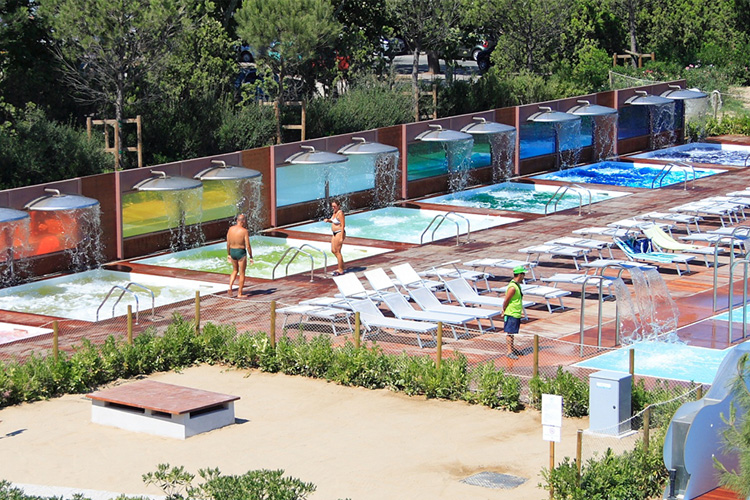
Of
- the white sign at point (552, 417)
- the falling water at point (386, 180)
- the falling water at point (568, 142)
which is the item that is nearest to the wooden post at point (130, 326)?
the white sign at point (552, 417)

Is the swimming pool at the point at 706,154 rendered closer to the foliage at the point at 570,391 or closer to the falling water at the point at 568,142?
the falling water at the point at 568,142

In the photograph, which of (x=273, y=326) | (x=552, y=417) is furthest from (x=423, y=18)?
(x=552, y=417)

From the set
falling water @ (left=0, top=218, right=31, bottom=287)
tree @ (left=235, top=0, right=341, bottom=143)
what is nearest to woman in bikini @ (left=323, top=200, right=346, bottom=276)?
falling water @ (left=0, top=218, right=31, bottom=287)

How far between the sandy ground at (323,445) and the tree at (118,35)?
48.7 feet

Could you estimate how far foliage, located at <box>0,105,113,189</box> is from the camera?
88.6 ft

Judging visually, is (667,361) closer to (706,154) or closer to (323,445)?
(323,445)

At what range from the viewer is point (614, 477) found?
11.4m

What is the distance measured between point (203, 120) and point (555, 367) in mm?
18367

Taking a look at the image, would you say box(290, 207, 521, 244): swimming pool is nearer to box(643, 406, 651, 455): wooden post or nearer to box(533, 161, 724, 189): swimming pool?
box(533, 161, 724, 189): swimming pool

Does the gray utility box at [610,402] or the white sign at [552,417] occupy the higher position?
the white sign at [552,417]

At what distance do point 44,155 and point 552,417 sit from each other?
1935cm

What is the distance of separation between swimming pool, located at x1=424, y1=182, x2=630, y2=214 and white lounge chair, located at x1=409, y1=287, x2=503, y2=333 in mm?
10314

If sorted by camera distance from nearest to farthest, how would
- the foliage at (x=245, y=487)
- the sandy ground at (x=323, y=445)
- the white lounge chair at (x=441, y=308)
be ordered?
the foliage at (x=245, y=487) < the sandy ground at (x=323, y=445) < the white lounge chair at (x=441, y=308)

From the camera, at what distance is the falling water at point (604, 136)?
35000 mm
